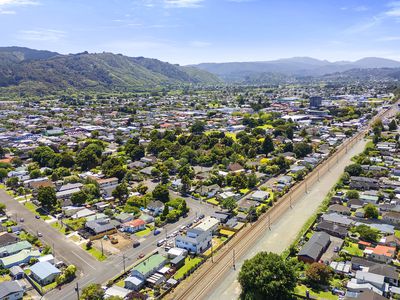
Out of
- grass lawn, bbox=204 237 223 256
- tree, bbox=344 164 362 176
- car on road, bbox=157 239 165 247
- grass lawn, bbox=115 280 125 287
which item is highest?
tree, bbox=344 164 362 176

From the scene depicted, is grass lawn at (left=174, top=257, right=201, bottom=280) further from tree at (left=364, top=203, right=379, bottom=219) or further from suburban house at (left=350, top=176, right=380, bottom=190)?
suburban house at (left=350, top=176, right=380, bottom=190)

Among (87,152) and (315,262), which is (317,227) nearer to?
(315,262)

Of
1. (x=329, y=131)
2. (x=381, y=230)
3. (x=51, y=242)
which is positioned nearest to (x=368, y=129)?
(x=329, y=131)

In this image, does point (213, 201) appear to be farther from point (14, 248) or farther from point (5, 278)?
point (5, 278)

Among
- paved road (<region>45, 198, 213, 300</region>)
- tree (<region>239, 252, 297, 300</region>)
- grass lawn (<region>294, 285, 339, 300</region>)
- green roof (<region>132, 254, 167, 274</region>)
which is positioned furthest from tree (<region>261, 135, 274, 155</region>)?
tree (<region>239, 252, 297, 300</region>)

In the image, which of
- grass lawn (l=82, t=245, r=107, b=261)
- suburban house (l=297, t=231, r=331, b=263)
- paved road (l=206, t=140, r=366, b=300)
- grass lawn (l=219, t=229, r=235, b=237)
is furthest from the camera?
grass lawn (l=219, t=229, r=235, b=237)

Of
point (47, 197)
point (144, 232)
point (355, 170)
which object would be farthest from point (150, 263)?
point (355, 170)

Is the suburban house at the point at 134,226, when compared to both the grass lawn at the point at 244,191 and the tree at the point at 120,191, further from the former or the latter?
the grass lawn at the point at 244,191
